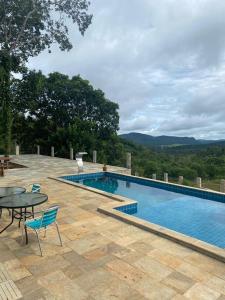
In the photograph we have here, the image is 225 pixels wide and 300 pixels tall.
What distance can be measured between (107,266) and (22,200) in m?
2.24

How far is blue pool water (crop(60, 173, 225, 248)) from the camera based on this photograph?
22.8ft

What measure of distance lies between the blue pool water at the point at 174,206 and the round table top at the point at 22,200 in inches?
102

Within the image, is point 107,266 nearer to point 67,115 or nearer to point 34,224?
point 34,224

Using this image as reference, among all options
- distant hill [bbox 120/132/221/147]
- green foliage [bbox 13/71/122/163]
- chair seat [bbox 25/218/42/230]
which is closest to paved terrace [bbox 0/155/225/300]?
chair seat [bbox 25/218/42/230]

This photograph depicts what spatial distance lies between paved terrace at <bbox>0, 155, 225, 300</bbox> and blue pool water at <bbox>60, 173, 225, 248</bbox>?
2.00 metres

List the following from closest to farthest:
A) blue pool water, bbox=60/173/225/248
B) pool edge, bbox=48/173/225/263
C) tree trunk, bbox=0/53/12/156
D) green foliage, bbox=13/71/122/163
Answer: pool edge, bbox=48/173/225/263, blue pool water, bbox=60/173/225/248, tree trunk, bbox=0/53/12/156, green foliage, bbox=13/71/122/163

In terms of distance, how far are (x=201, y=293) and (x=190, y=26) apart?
10.1 meters

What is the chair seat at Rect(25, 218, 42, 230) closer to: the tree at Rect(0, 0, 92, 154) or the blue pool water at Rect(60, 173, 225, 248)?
the blue pool water at Rect(60, 173, 225, 248)

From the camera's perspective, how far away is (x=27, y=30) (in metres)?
17.8

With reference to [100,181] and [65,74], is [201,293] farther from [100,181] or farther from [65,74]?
[65,74]

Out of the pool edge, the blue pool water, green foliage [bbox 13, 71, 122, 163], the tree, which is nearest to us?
the pool edge

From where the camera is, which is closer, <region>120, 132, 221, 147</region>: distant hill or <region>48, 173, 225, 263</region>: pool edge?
<region>48, 173, 225, 263</region>: pool edge

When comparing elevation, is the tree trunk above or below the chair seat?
above

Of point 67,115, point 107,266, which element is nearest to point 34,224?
point 107,266
